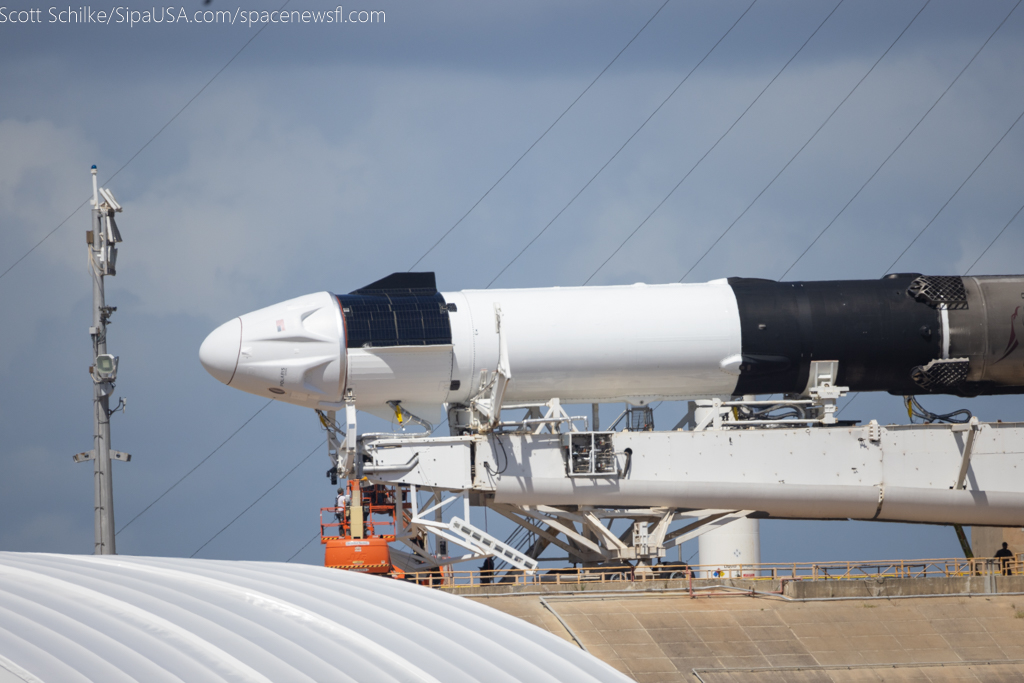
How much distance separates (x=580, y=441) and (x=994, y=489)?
1137 cm

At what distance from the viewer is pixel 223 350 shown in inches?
1196

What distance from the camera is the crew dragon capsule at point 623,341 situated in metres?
30.5

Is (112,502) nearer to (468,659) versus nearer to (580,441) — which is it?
(580,441)

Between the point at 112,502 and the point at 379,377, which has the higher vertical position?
the point at 379,377

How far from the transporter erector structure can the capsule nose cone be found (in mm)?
57

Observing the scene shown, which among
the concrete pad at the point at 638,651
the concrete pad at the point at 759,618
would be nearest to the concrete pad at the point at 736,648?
the concrete pad at the point at 759,618

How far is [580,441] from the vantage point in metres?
31.3

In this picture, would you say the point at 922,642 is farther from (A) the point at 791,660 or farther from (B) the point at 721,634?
(B) the point at 721,634

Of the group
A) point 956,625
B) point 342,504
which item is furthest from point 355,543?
point 956,625

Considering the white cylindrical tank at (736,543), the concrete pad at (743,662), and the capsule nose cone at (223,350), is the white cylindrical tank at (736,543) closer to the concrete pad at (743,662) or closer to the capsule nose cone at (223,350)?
the concrete pad at (743,662)

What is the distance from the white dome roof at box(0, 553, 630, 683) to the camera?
14.9 meters

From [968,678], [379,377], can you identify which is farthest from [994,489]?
[379,377]

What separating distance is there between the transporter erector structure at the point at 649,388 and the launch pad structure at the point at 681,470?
0.05 meters

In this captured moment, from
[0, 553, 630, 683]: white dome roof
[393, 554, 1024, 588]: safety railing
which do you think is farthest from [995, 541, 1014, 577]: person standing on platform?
[0, 553, 630, 683]: white dome roof
